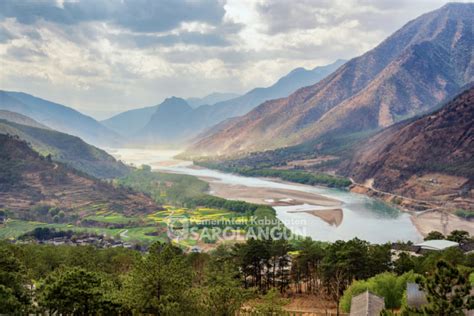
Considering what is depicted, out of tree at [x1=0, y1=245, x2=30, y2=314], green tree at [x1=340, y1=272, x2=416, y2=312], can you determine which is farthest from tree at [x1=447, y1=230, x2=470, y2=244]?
tree at [x1=0, y1=245, x2=30, y2=314]

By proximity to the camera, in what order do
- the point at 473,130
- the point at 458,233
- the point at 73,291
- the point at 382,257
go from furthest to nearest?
1. the point at 473,130
2. the point at 458,233
3. the point at 382,257
4. the point at 73,291

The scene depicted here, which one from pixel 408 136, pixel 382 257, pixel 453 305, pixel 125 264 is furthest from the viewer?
pixel 408 136

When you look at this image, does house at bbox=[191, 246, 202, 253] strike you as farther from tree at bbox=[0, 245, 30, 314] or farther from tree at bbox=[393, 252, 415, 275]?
tree at bbox=[0, 245, 30, 314]

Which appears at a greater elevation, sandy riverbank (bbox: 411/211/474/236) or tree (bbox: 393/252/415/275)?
tree (bbox: 393/252/415/275)

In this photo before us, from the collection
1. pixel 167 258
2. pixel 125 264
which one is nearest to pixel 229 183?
pixel 125 264

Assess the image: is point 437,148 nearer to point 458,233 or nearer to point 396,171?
point 396,171

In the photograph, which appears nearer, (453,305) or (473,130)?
(453,305)

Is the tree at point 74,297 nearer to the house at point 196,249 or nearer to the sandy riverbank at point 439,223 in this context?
the house at point 196,249
